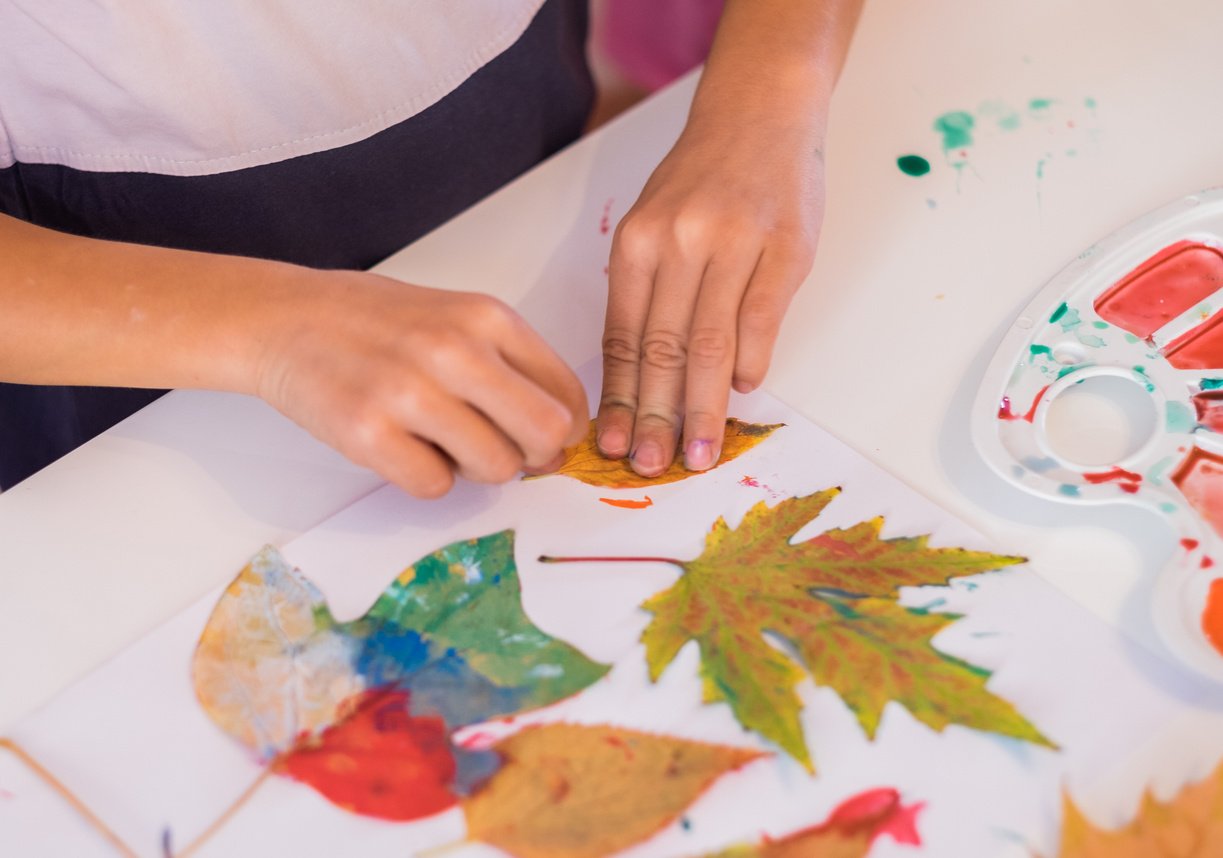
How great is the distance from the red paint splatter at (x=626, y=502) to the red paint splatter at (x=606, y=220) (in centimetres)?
20

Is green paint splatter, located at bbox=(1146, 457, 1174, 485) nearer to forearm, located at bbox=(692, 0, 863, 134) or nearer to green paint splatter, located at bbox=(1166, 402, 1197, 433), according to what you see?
green paint splatter, located at bbox=(1166, 402, 1197, 433)

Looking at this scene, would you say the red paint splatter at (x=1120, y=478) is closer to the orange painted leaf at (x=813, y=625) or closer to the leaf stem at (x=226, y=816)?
the orange painted leaf at (x=813, y=625)

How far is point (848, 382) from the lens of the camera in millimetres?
576

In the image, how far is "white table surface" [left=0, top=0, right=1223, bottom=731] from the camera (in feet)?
1.69

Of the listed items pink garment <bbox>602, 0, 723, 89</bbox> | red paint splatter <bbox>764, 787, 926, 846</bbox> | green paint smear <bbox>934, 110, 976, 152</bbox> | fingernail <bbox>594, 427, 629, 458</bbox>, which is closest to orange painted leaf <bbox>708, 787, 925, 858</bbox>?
red paint splatter <bbox>764, 787, 926, 846</bbox>

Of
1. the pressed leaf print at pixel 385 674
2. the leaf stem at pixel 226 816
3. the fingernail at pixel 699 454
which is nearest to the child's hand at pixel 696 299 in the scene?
the fingernail at pixel 699 454

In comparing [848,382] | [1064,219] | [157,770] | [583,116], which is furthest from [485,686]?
[583,116]

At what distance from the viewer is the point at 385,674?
1.56ft

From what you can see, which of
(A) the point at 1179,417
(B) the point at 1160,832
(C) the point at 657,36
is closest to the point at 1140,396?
(A) the point at 1179,417

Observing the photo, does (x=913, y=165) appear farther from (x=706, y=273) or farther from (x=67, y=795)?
(x=67, y=795)

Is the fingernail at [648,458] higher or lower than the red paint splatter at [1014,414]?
lower

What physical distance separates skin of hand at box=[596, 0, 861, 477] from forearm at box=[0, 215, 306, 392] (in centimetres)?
18

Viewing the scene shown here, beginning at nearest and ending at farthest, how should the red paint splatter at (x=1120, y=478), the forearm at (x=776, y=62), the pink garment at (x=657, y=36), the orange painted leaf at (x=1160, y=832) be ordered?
the orange painted leaf at (x=1160, y=832)
the red paint splatter at (x=1120, y=478)
the forearm at (x=776, y=62)
the pink garment at (x=657, y=36)

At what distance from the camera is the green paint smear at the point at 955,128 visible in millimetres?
688
